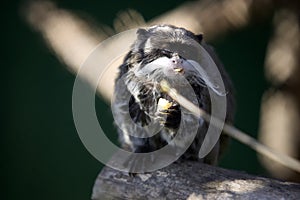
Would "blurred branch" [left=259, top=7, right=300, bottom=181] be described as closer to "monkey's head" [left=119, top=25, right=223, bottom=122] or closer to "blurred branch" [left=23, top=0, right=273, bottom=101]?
"blurred branch" [left=23, top=0, right=273, bottom=101]

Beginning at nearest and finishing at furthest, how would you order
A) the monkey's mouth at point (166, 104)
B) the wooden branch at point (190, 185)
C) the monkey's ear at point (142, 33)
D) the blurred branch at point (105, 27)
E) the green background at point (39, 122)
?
the wooden branch at point (190, 185)
the monkey's mouth at point (166, 104)
the monkey's ear at point (142, 33)
the blurred branch at point (105, 27)
the green background at point (39, 122)

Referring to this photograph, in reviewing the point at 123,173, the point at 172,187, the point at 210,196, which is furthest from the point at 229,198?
the point at 123,173

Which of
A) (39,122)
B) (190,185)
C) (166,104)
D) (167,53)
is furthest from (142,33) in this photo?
(39,122)

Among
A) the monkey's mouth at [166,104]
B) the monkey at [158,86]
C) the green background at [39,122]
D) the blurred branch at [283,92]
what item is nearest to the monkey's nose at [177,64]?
the monkey at [158,86]

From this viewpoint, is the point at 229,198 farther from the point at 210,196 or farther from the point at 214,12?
the point at 214,12

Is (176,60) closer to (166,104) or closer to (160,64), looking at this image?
(160,64)

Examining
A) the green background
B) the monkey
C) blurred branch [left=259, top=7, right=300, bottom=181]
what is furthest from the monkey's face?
the green background

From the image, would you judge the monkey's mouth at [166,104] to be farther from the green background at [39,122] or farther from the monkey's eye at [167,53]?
the green background at [39,122]
